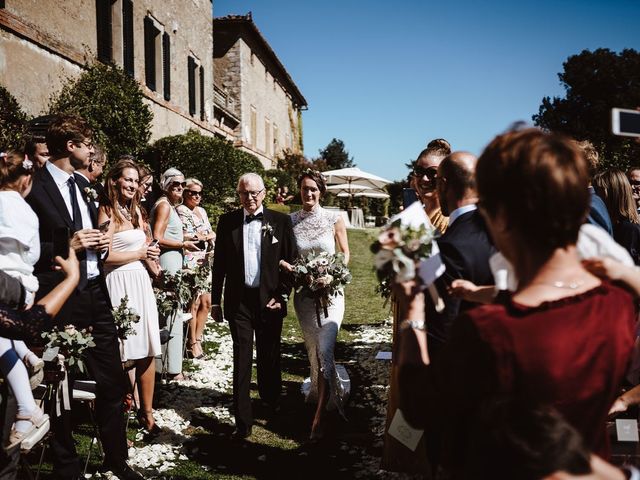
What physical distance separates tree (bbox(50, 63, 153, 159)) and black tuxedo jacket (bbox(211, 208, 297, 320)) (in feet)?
22.2

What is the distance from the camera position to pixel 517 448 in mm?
1441

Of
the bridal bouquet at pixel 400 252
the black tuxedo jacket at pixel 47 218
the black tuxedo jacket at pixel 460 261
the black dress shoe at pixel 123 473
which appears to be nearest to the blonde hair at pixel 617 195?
the black tuxedo jacket at pixel 460 261

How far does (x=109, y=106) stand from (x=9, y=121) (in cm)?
310

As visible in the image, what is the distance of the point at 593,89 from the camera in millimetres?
48250

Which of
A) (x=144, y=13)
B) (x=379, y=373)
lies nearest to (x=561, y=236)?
(x=379, y=373)

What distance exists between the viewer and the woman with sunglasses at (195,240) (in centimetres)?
736

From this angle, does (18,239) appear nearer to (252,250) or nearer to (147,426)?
(252,250)

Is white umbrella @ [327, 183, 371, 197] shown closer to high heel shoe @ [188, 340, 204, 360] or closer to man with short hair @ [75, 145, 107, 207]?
high heel shoe @ [188, 340, 204, 360]

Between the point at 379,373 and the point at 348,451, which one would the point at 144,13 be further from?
the point at 348,451

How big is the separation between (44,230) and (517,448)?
3110 mm

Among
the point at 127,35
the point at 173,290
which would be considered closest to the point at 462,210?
the point at 173,290

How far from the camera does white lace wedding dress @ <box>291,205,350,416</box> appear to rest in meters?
5.27

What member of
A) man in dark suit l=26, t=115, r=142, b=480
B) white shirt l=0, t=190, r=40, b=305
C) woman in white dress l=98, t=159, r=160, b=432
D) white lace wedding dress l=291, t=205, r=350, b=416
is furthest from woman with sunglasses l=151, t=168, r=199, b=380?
white shirt l=0, t=190, r=40, b=305

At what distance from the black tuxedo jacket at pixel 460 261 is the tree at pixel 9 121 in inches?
299
